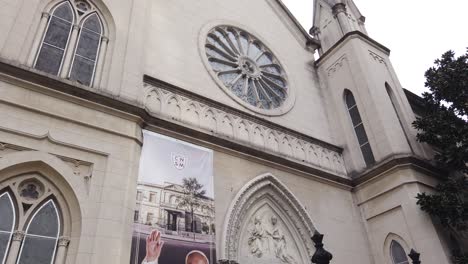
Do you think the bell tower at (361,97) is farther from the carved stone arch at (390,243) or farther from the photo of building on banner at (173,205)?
the photo of building on banner at (173,205)

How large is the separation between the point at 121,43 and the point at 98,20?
0.96 meters

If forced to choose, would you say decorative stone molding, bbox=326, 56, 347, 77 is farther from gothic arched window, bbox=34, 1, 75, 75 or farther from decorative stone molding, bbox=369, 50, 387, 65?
gothic arched window, bbox=34, 1, 75, 75

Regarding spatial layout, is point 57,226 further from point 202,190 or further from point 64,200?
point 202,190

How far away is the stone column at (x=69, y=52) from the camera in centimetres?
775

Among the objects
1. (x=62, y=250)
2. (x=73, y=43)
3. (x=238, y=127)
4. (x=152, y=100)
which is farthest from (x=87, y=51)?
(x=62, y=250)

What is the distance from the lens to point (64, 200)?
20.7ft

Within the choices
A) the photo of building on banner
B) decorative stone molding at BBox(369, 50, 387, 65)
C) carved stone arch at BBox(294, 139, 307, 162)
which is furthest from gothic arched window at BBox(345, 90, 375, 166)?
the photo of building on banner

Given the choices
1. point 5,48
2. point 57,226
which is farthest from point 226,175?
point 5,48

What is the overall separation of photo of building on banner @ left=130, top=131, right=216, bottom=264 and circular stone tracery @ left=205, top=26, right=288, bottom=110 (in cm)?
358

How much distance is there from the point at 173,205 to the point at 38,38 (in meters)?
4.43

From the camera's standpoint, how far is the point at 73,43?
830cm

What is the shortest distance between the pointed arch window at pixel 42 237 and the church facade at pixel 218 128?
0.07 feet

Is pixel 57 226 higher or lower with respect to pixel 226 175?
lower

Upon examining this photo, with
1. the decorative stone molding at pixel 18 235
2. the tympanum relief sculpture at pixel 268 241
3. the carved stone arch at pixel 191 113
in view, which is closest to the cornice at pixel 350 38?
the carved stone arch at pixel 191 113
